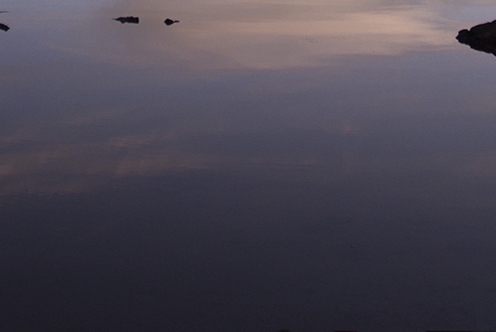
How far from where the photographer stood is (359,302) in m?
10.4

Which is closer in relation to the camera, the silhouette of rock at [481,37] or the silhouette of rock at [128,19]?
the silhouette of rock at [481,37]

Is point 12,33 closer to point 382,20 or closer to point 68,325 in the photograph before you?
point 382,20

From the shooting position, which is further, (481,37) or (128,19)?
(128,19)

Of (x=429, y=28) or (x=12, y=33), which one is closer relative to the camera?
(x=12, y=33)

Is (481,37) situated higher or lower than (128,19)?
higher

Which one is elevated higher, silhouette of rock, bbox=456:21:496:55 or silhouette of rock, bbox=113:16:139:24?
silhouette of rock, bbox=456:21:496:55

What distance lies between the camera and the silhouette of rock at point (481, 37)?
33428mm

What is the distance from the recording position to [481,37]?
113 ft

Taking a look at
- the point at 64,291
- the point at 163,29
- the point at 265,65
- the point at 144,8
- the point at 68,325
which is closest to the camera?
the point at 68,325

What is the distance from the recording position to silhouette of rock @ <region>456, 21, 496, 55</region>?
33.4 meters

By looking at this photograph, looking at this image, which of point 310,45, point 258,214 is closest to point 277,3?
point 310,45

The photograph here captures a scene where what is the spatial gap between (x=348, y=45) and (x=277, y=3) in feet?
77.9

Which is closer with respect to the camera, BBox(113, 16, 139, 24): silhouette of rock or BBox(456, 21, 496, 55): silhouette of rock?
BBox(456, 21, 496, 55): silhouette of rock

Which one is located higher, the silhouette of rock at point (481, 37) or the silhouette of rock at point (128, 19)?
the silhouette of rock at point (481, 37)
